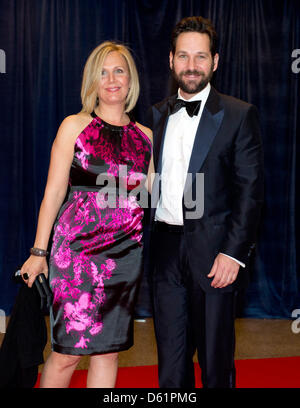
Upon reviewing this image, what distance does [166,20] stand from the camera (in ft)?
15.2

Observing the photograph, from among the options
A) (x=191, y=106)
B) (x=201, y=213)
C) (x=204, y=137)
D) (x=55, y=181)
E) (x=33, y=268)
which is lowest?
(x=33, y=268)

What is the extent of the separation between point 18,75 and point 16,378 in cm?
307

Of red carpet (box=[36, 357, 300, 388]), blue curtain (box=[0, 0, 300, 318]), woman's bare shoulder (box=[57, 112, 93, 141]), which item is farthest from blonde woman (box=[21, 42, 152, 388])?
blue curtain (box=[0, 0, 300, 318])

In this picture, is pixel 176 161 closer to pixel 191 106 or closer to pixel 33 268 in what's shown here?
pixel 191 106

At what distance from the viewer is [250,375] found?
3129mm

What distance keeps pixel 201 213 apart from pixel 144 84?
2780 millimetres

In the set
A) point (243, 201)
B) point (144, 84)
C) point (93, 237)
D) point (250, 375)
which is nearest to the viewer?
point (243, 201)

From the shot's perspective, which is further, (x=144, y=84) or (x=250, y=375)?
(x=144, y=84)

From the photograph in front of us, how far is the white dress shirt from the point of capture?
215 centimetres

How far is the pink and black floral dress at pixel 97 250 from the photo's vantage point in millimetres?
2125

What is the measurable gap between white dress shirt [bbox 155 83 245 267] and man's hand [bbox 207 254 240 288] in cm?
7

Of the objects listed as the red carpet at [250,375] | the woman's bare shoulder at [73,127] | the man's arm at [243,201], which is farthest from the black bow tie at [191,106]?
the red carpet at [250,375]

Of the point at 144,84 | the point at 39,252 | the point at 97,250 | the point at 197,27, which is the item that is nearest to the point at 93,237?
the point at 97,250
